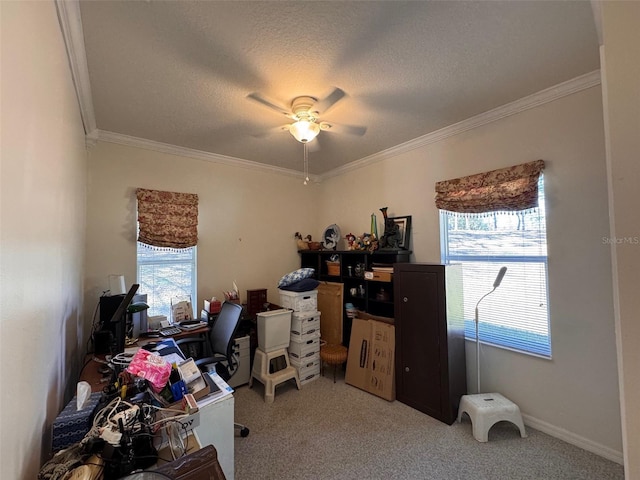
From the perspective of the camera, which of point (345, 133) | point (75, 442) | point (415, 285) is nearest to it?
point (75, 442)

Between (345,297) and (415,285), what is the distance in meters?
1.17

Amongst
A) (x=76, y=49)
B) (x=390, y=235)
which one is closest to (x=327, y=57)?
(x=76, y=49)

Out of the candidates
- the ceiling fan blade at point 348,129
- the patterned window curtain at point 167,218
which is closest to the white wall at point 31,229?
the patterned window curtain at point 167,218

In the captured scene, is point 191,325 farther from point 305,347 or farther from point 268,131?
point 268,131

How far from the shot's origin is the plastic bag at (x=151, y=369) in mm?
1276

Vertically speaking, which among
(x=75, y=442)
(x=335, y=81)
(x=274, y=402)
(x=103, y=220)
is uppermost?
(x=335, y=81)

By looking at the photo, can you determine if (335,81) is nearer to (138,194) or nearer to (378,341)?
(138,194)

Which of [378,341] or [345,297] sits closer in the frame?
[378,341]

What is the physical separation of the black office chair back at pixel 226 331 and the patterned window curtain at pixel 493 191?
7.51 ft

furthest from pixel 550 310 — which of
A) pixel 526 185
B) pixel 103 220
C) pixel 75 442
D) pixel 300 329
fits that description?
pixel 103 220

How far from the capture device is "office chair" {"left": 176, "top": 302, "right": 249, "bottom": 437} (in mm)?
2244

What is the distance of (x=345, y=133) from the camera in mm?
2879

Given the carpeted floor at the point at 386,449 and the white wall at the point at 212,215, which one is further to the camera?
the white wall at the point at 212,215

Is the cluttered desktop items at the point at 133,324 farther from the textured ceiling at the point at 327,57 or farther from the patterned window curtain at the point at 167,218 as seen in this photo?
the textured ceiling at the point at 327,57
